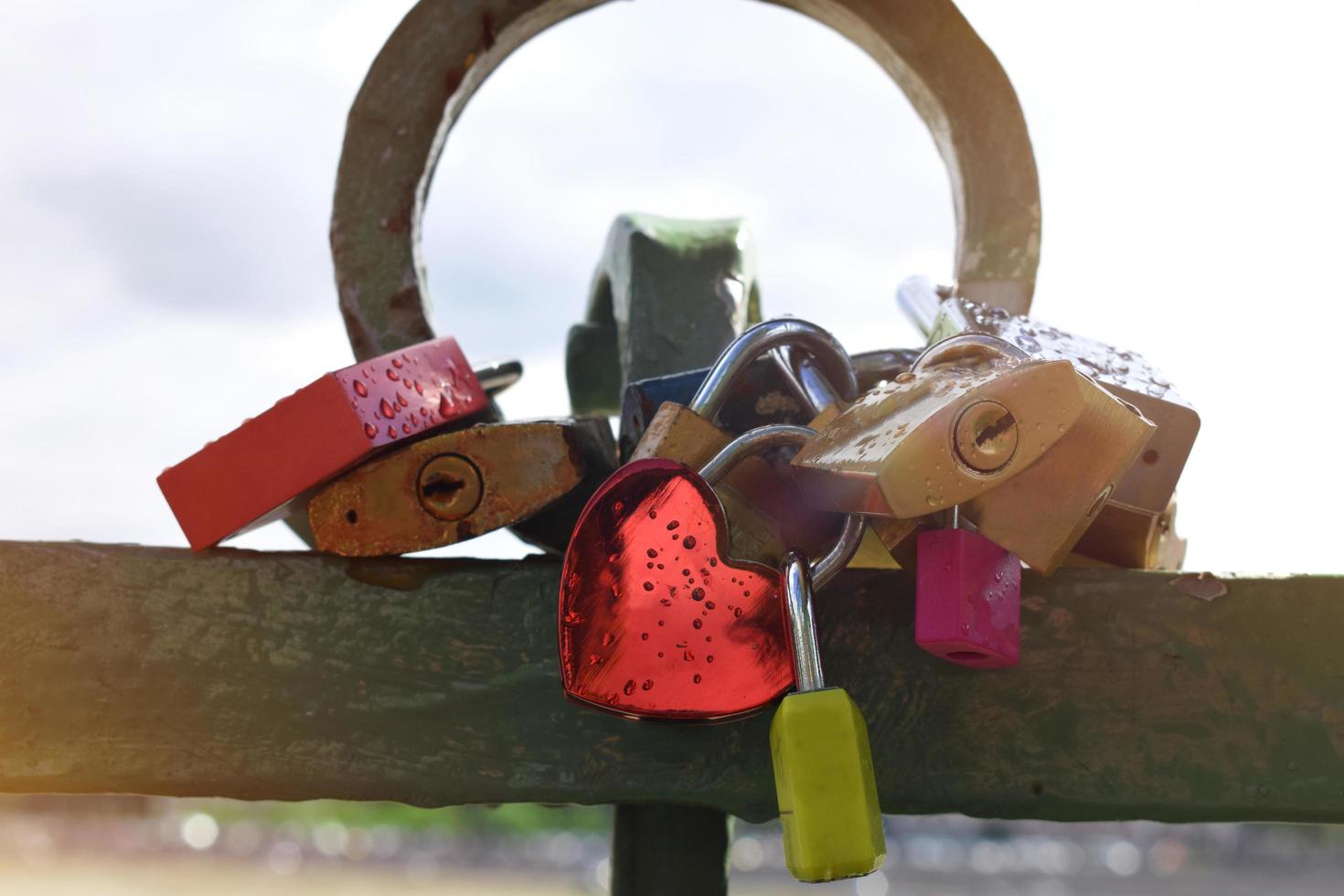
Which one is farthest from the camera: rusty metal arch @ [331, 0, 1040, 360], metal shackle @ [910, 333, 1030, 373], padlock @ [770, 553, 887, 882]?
rusty metal arch @ [331, 0, 1040, 360]

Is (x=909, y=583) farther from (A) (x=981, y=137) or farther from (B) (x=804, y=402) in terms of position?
(A) (x=981, y=137)

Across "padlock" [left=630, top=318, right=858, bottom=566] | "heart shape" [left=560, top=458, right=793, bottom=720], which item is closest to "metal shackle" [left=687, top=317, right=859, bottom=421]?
"padlock" [left=630, top=318, right=858, bottom=566]

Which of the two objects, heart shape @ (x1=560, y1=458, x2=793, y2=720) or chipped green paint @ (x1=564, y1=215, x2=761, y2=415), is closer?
heart shape @ (x1=560, y1=458, x2=793, y2=720)

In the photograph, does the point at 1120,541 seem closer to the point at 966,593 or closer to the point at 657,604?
the point at 966,593

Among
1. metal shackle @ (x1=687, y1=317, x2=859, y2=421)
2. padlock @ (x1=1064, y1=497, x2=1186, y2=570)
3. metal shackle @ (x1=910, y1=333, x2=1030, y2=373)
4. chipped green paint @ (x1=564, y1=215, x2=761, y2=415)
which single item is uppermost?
chipped green paint @ (x1=564, y1=215, x2=761, y2=415)

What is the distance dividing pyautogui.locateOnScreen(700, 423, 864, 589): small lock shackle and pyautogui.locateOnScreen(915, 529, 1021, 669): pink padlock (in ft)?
0.09

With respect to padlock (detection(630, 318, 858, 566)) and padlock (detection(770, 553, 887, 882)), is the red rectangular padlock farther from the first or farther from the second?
padlock (detection(770, 553, 887, 882))

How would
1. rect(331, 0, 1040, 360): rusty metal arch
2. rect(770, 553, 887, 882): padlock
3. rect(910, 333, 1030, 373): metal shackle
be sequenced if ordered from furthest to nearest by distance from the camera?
rect(331, 0, 1040, 360): rusty metal arch
rect(910, 333, 1030, 373): metal shackle
rect(770, 553, 887, 882): padlock

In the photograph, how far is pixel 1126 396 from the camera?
518mm

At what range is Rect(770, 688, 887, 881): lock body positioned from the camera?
38 centimetres

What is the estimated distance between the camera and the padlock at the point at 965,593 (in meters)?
0.45

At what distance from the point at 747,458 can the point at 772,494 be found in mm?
18

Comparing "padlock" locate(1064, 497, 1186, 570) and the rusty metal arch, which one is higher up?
the rusty metal arch

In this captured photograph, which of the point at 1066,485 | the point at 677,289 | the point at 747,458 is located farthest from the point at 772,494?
the point at 677,289
